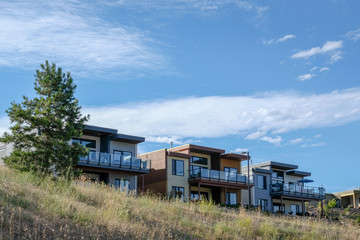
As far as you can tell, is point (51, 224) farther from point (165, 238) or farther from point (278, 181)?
point (278, 181)

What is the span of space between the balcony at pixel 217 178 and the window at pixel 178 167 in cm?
86

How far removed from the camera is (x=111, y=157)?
→ 34781 mm

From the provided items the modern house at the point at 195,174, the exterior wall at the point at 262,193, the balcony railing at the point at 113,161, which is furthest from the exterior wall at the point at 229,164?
the balcony railing at the point at 113,161

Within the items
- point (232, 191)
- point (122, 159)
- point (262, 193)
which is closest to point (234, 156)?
point (232, 191)

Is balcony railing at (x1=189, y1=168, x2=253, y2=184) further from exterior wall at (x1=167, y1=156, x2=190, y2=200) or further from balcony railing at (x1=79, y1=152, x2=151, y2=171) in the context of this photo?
balcony railing at (x1=79, y1=152, x2=151, y2=171)

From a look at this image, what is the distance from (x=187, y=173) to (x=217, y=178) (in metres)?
2.70

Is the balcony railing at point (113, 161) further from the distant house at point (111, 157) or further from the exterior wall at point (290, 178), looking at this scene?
the exterior wall at point (290, 178)

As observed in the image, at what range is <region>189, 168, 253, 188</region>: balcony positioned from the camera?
40.3 metres

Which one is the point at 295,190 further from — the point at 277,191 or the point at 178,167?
the point at 178,167

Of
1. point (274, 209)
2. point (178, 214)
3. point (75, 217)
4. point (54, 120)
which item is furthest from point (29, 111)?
point (274, 209)

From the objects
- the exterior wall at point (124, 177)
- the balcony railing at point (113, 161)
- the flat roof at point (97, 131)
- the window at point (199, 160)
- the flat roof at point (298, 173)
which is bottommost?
the exterior wall at point (124, 177)

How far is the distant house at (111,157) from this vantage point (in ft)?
112

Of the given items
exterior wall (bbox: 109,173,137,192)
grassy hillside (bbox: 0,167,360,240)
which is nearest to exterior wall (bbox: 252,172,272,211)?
exterior wall (bbox: 109,173,137,192)

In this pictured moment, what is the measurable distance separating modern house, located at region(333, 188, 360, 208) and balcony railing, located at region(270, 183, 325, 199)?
18.6 m
